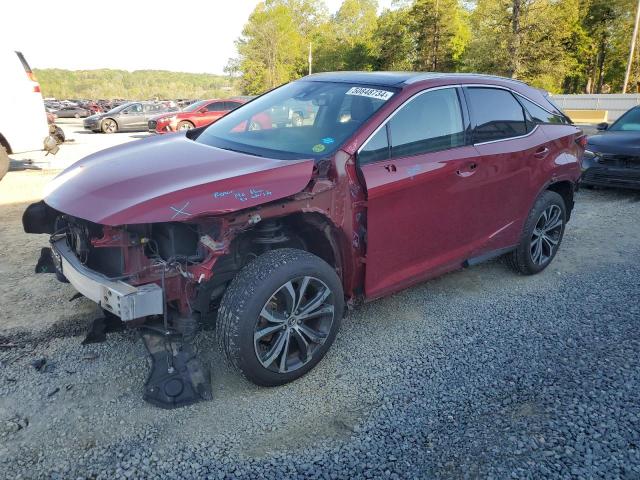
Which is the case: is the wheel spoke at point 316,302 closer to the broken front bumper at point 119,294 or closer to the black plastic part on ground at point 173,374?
the black plastic part on ground at point 173,374

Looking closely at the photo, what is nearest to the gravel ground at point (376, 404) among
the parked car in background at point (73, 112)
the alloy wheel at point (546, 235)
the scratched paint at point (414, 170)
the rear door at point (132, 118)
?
the alloy wheel at point (546, 235)

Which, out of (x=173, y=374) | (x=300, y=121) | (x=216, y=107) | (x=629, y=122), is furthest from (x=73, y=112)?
(x=173, y=374)

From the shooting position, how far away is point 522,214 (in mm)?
4309

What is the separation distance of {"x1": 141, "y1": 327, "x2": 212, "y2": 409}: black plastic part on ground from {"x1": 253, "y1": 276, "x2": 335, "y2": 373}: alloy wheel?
38cm

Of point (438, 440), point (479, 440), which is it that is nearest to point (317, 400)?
point (438, 440)

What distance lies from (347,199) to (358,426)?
1318mm

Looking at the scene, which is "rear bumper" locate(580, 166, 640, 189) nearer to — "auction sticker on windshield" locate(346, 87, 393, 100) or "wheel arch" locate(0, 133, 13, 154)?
"auction sticker on windshield" locate(346, 87, 393, 100)

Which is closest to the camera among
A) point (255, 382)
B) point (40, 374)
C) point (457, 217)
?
point (255, 382)

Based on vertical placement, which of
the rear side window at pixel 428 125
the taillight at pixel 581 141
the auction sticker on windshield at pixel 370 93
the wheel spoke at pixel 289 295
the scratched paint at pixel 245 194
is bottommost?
the wheel spoke at pixel 289 295

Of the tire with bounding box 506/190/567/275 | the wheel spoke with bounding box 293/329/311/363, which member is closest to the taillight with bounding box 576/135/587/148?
the tire with bounding box 506/190/567/275

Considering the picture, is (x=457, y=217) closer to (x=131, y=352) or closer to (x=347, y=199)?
(x=347, y=199)

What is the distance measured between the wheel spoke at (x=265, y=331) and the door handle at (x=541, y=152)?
2.85m

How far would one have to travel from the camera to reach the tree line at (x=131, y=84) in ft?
300

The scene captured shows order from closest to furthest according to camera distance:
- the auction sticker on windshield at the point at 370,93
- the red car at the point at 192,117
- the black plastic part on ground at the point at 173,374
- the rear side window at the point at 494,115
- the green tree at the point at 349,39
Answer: the black plastic part on ground at the point at 173,374 → the auction sticker on windshield at the point at 370,93 → the rear side window at the point at 494,115 → the red car at the point at 192,117 → the green tree at the point at 349,39
